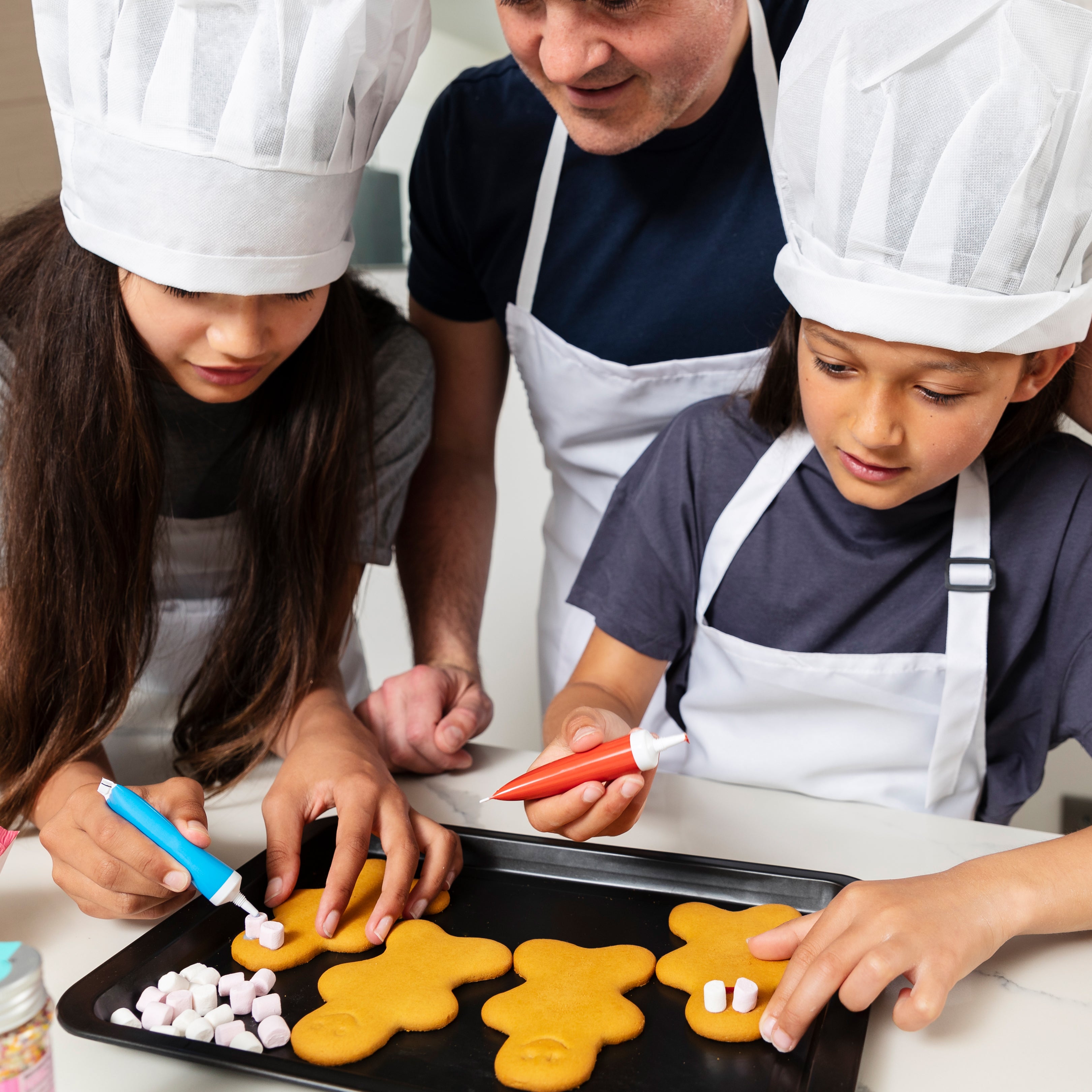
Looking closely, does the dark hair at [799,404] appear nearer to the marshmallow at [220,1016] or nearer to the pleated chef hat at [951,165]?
the pleated chef hat at [951,165]

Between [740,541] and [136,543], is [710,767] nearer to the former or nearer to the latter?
[740,541]

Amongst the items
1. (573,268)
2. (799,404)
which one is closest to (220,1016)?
(799,404)

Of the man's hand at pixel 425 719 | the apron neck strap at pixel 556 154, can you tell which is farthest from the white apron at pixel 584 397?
the man's hand at pixel 425 719

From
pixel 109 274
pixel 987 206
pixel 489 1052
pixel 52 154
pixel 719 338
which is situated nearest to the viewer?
pixel 489 1052

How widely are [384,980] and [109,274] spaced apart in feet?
1.95

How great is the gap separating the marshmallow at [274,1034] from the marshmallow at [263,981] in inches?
1.5

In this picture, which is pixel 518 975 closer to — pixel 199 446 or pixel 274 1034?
pixel 274 1034

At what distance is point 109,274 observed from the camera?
0.88 meters

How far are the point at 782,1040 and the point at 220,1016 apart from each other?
32cm

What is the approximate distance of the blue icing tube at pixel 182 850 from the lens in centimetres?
68

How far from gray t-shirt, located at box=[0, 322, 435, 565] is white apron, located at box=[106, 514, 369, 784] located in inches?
0.9

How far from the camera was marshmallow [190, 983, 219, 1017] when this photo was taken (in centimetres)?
63

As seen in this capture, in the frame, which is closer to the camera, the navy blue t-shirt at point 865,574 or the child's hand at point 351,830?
the child's hand at point 351,830

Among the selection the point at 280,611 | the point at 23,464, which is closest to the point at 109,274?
the point at 23,464
